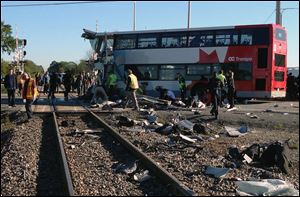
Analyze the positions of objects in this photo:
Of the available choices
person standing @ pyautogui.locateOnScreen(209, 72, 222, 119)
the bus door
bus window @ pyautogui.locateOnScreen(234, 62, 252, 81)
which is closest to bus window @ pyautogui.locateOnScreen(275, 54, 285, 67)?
the bus door

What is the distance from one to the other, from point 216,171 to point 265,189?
1644 millimetres

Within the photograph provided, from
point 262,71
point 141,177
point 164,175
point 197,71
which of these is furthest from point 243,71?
point 164,175

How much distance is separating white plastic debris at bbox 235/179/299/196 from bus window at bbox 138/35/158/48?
792 inches

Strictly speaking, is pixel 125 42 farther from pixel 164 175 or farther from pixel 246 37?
pixel 164 175

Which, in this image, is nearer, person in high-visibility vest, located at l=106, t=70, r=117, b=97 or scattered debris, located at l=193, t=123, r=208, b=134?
scattered debris, located at l=193, t=123, r=208, b=134

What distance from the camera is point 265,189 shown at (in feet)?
21.3

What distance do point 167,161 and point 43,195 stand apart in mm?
2914

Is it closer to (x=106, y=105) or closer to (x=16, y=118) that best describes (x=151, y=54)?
(x=106, y=105)

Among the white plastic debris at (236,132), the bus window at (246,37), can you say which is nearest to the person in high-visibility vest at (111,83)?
the bus window at (246,37)

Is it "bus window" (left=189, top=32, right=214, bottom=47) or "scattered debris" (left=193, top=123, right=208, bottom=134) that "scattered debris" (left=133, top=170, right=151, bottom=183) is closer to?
"scattered debris" (left=193, top=123, right=208, bottom=134)

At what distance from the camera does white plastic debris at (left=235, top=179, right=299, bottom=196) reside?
6.29m

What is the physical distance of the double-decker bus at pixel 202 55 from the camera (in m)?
24.5

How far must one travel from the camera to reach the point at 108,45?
2798cm

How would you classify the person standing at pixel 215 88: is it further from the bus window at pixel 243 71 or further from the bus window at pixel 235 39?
the bus window at pixel 235 39
